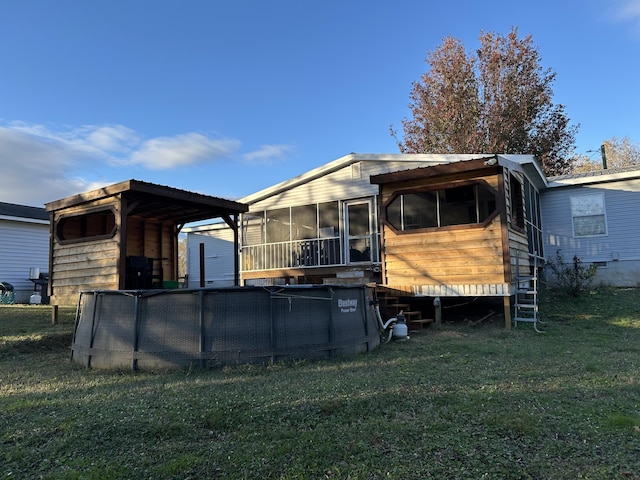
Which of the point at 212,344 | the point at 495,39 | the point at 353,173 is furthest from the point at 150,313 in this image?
the point at 495,39

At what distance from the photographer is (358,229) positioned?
489 inches

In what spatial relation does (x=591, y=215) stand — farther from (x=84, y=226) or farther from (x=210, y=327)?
(x=84, y=226)

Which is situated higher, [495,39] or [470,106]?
[495,39]

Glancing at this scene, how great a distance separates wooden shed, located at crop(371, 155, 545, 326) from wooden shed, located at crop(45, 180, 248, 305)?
12.2ft

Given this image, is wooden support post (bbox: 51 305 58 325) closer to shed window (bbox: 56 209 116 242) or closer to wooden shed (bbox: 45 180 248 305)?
wooden shed (bbox: 45 180 248 305)

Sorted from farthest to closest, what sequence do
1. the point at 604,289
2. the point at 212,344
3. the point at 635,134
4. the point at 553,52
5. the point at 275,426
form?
the point at 635,134 < the point at 553,52 < the point at 604,289 < the point at 212,344 < the point at 275,426

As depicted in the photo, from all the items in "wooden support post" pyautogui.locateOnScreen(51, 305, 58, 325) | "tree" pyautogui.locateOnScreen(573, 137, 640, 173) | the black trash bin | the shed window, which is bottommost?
"wooden support post" pyautogui.locateOnScreen(51, 305, 58, 325)

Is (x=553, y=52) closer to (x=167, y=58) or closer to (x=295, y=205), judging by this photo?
(x=295, y=205)

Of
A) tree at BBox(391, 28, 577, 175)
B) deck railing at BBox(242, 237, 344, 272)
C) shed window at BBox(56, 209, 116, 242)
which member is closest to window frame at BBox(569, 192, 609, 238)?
→ deck railing at BBox(242, 237, 344, 272)

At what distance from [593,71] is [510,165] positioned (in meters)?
14.2

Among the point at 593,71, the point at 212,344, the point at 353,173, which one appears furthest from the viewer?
the point at 593,71

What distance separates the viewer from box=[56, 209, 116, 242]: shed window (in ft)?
32.5

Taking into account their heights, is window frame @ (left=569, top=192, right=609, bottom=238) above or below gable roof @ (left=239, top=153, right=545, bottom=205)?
below

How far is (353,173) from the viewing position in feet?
41.0
